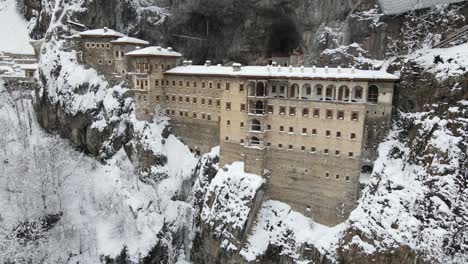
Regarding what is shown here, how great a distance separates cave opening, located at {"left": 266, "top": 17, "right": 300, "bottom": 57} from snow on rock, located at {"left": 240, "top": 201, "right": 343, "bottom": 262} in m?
23.6

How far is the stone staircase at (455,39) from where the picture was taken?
34375 mm

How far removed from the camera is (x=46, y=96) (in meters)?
54.7

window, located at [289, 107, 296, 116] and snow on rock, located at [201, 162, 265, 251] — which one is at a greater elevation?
window, located at [289, 107, 296, 116]

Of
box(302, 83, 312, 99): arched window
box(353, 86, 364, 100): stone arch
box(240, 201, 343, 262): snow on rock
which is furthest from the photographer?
box(302, 83, 312, 99): arched window

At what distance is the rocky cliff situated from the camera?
101ft

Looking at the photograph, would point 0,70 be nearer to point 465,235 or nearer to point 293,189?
point 293,189

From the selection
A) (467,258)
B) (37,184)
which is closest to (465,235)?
(467,258)

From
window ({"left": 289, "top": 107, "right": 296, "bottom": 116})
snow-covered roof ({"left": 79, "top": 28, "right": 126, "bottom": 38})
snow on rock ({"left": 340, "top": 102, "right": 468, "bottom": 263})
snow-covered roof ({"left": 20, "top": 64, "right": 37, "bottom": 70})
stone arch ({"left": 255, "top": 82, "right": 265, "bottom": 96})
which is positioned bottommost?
snow on rock ({"left": 340, "top": 102, "right": 468, "bottom": 263})

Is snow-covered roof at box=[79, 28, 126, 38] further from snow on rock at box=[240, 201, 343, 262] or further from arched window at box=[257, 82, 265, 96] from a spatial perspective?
snow on rock at box=[240, 201, 343, 262]

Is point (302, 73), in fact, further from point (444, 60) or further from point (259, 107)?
point (444, 60)

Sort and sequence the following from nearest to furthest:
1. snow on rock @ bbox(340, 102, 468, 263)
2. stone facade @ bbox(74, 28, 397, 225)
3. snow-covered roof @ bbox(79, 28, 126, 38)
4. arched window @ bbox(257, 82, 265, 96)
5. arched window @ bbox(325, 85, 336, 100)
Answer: snow on rock @ bbox(340, 102, 468, 263), stone facade @ bbox(74, 28, 397, 225), arched window @ bbox(325, 85, 336, 100), arched window @ bbox(257, 82, 265, 96), snow-covered roof @ bbox(79, 28, 126, 38)

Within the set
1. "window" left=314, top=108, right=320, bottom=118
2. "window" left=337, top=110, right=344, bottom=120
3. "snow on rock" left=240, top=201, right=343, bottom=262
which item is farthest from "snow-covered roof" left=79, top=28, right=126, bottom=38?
"window" left=337, top=110, right=344, bottom=120

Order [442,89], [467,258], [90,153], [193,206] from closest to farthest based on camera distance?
[467,258] < [442,89] < [193,206] < [90,153]

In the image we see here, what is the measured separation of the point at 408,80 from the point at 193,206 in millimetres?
28087
